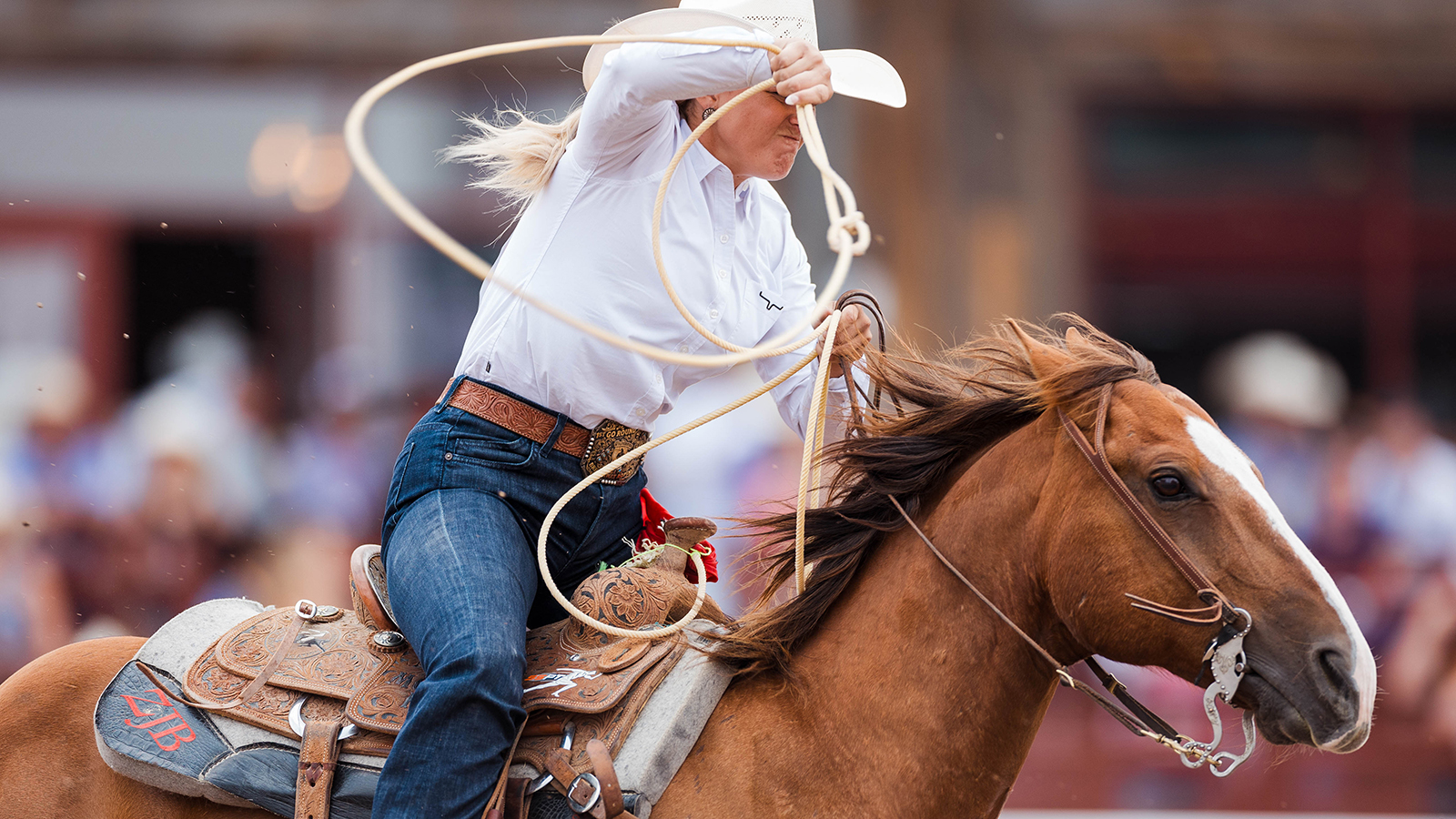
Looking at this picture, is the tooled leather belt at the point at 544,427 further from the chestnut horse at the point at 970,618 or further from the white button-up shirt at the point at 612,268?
the chestnut horse at the point at 970,618

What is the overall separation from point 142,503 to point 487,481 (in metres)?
5.27

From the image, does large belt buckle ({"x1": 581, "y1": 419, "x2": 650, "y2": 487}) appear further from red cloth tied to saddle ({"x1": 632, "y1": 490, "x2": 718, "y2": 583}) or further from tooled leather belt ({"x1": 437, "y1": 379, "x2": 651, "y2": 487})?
red cloth tied to saddle ({"x1": 632, "y1": 490, "x2": 718, "y2": 583})

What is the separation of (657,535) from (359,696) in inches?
30.9

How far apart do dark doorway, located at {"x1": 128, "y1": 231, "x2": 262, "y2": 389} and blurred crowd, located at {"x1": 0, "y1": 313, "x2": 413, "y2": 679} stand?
1.64m

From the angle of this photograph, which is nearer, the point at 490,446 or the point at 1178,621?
the point at 1178,621

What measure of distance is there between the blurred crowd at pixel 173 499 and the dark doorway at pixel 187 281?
1641mm

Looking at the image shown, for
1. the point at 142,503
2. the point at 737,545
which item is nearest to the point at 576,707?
the point at 737,545

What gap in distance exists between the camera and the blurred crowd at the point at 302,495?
6832 millimetres

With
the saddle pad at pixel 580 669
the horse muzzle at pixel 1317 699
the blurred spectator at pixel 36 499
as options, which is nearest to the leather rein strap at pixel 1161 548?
the horse muzzle at pixel 1317 699

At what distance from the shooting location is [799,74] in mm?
2488

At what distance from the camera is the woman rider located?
96.0 inches

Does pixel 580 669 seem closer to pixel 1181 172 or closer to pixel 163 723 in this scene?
pixel 163 723

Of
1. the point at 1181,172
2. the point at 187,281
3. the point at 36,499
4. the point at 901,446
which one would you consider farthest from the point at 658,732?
the point at 187,281

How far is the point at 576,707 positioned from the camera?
2.49 meters
